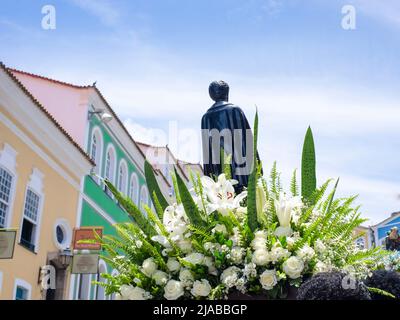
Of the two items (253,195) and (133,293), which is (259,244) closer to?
(253,195)

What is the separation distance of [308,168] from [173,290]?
3.58 feet

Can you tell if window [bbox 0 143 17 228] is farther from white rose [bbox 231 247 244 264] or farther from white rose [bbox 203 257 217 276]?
white rose [bbox 231 247 244 264]

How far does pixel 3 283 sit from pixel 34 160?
132 inches

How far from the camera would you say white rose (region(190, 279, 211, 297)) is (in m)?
3.43

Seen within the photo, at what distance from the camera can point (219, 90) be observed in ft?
18.4

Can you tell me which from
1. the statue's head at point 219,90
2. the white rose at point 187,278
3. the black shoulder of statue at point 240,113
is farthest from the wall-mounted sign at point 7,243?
the white rose at point 187,278

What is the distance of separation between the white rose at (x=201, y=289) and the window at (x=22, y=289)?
11440 mm

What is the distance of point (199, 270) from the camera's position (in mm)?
3504

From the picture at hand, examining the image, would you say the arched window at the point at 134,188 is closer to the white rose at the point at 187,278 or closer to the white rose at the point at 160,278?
the white rose at the point at 160,278

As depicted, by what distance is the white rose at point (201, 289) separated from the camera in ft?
11.2

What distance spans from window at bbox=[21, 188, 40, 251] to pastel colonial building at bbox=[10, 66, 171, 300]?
2430 millimetres

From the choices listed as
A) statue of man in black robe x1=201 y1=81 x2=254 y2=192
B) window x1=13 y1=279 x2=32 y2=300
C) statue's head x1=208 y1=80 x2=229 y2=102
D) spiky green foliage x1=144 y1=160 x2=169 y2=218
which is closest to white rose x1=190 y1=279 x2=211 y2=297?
spiky green foliage x1=144 y1=160 x2=169 y2=218
